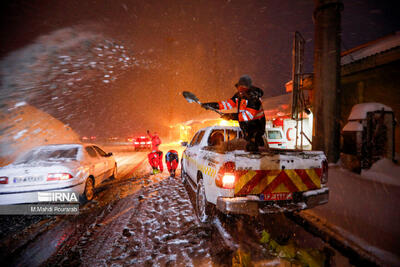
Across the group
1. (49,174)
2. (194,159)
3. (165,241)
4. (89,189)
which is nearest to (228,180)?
(165,241)

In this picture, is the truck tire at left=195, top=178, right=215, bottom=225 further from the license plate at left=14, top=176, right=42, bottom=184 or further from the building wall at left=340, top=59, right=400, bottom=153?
the building wall at left=340, top=59, right=400, bottom=153

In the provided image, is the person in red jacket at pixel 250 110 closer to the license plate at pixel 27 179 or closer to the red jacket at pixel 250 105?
the red jacket at pixel 250 105

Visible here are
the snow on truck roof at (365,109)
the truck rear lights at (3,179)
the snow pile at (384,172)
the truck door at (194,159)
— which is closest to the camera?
the truck rear lights at (3,179)

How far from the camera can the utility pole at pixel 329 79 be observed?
7.85 metres

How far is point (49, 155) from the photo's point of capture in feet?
15.6

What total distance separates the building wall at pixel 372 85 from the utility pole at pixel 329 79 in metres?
1.05

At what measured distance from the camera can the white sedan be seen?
12.1 feet

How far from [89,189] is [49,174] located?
1143mm

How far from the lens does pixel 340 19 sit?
7.94 m

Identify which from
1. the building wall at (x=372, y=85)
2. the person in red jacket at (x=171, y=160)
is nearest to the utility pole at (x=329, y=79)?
the building wall at (x=372, y=85)

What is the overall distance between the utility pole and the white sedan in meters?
8.64

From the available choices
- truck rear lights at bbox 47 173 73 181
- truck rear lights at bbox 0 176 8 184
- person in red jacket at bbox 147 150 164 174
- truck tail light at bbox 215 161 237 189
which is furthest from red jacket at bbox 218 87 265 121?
person in red jacket at bbox 147 150 164 174

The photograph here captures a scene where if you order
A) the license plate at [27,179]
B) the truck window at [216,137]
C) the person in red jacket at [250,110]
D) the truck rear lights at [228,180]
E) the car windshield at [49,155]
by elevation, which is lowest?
the license plate at [27,179]

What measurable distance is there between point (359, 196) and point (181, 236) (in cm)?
455
